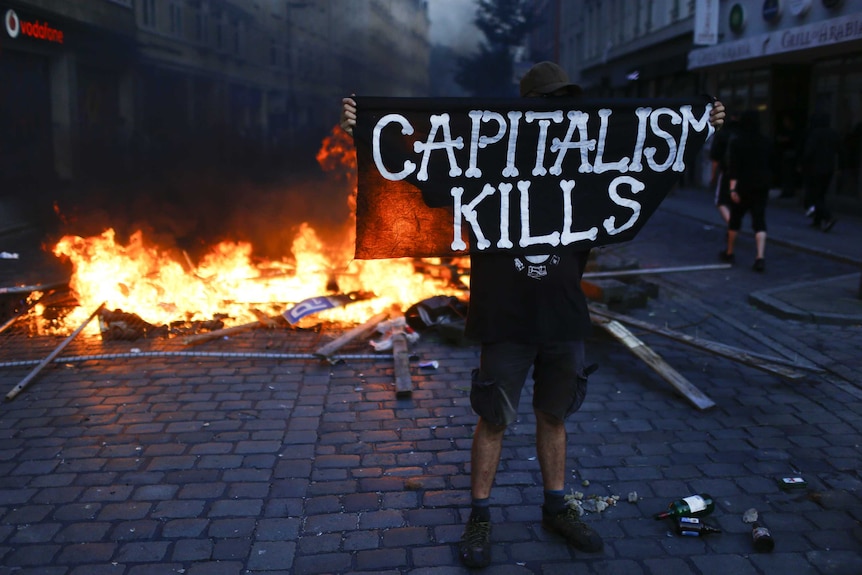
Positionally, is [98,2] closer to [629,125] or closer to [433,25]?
[629,125]

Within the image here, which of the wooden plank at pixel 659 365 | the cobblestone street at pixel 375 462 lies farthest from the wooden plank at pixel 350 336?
the wooden plank at pixel 659 365

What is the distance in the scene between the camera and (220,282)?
7.75 m

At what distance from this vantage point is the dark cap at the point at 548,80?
326cm

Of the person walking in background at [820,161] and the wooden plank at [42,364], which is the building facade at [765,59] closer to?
the person walking in background at [820,161]

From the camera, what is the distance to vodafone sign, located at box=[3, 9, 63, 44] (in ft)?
46.4

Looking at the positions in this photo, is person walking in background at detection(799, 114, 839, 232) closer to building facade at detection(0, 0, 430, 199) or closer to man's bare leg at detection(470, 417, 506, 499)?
building facade at detection(0, 0, 430, 199)

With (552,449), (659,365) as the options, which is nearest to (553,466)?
(552,449)

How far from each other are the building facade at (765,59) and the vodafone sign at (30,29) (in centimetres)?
1463

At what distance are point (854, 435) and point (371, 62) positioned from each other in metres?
14.8

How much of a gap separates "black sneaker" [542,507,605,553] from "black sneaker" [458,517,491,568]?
12.0 inches

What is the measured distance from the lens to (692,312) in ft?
24.4

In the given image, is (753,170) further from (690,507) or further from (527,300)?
(527,300)

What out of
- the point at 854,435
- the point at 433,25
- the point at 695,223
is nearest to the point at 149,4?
the point at 695,223

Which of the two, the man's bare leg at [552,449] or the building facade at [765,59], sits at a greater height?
the building facade at [765,59]
